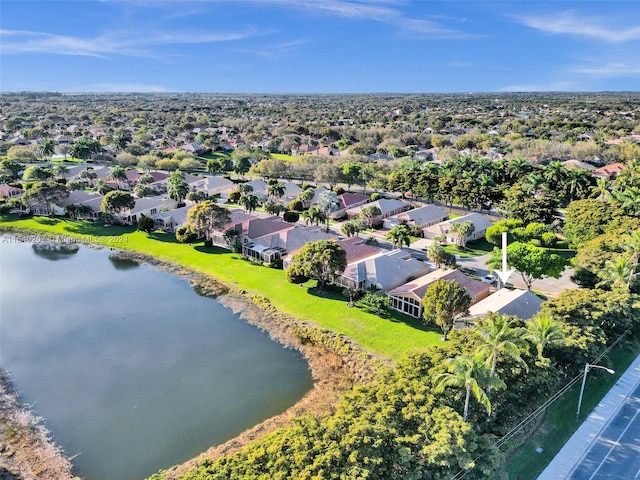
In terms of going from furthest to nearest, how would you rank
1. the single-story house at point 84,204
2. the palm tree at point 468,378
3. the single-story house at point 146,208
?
the single-story house at point 84,204 → the single-story house at point 146,208 → the palm tree at point 468,378

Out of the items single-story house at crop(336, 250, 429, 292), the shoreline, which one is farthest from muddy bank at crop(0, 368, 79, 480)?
single-story house at crop(336, 250, 429, 292)

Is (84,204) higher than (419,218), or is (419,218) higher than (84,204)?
(84,204)

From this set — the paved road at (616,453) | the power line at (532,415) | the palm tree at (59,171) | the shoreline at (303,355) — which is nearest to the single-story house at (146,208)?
the shoreline at (303,355)

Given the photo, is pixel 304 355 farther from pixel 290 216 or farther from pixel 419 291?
pixel 290 216

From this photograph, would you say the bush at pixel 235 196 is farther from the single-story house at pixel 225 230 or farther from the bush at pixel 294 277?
the bush at pixel 294 277

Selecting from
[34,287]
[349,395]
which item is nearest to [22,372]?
[34,287]

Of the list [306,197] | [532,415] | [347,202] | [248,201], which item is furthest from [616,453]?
[306,197]

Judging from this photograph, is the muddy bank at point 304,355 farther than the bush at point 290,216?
No
